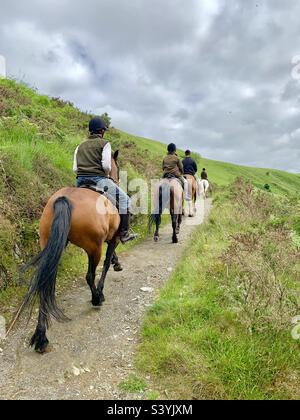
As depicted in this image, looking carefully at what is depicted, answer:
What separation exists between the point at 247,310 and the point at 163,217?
38.0ft

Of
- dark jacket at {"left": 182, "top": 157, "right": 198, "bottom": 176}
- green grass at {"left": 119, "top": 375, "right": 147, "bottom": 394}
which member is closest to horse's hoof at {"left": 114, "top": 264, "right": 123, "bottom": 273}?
green grass at {"left": 119, "top": 375, "right": 147, "bottom": 394}

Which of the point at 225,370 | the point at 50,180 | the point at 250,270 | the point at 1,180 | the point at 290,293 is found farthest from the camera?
the point at 50,180

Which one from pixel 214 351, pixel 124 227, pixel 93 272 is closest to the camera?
pixel 214 351

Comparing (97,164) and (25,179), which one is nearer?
(97,164)

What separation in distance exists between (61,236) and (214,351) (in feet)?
8.82

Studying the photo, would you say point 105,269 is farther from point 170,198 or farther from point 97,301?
point 170,198

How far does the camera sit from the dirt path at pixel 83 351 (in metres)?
4.38

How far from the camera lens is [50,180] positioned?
9.54 metres

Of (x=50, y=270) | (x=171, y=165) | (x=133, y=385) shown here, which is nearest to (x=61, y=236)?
(x=50, y=270)

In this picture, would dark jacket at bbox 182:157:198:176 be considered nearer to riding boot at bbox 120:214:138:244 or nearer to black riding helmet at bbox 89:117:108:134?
riding boot at bbox 120:214:138:244

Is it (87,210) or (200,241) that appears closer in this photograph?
(87,210)

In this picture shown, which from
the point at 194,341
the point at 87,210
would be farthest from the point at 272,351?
the point at 87,210

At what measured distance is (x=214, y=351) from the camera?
471cm
